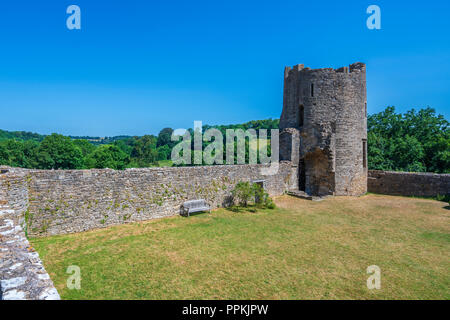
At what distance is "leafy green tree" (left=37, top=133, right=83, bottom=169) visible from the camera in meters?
34.6

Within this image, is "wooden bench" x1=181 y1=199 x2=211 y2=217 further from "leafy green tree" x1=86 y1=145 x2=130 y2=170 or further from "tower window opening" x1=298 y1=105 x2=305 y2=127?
"leafy green tree" x1=86 y1=145 x2=130 y2=170

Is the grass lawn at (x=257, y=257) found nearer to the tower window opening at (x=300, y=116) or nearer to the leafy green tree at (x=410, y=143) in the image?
the tower window opening at (x=300, y=116)

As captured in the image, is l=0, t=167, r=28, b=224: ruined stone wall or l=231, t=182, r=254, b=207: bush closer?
l=0, t=167, r=28, b=224: ruined stone wall

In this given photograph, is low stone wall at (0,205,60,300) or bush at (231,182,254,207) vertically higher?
low stone wall at (0,205,60,300)

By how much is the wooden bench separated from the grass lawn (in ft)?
1.27

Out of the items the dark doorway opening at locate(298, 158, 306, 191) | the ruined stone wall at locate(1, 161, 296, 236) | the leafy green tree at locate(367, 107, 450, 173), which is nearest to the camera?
the ruined stone wall at locate(1, 161, 296, 236)

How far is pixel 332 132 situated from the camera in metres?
16.9

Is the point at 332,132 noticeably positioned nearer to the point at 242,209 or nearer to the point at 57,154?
the point at 242,209

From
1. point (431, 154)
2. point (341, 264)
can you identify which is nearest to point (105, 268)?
point (341, 264)

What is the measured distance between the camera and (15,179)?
7.10 metres

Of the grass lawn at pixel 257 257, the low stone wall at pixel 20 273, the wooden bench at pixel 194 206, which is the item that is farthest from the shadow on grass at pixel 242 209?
the low stone wall at pixel 20 273

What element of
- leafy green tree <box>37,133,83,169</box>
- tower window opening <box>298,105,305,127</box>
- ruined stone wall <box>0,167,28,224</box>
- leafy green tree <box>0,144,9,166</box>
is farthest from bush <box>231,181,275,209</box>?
leafy green tree <box>0,144,9,166</box>

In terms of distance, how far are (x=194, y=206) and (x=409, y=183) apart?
620 inches

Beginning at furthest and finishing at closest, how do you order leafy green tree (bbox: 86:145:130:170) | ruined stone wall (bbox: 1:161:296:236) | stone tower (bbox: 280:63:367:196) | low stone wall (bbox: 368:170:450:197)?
leafy green tree (bbox: 86:145:130:170)
stone tower (bbox: 280:63:367:196)
low stone wall (bbox: 368:170:450:197)
ruined stone wall (bbox: 1:161:296:236)
